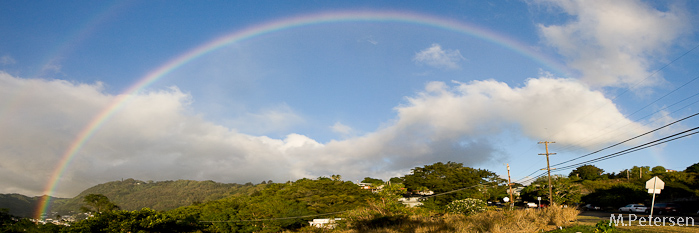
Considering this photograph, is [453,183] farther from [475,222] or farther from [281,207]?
[475,222]

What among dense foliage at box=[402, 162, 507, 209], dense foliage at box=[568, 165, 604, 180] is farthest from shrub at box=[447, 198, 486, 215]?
dense foliage at box=[568, 165, 604, 180]

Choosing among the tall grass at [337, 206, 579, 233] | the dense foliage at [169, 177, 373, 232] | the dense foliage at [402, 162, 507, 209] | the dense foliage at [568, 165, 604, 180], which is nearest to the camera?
the tall grass at [337, 206, 579, 233]

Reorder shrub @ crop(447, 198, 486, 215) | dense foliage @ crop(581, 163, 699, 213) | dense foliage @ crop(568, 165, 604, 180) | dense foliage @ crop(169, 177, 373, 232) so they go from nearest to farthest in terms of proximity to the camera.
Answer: shrub @ crop(447, 198, 486, 215)
dense foliage @ crop(581, 163, 699, 213)
dense foliage @ crop(169, 177, 373, 232)
dense foliage @ crop(568, 165, 604, 180)

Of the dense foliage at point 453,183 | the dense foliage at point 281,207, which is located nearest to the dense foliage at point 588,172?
the dense foliage at point 453,183

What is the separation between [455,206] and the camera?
1882 inches

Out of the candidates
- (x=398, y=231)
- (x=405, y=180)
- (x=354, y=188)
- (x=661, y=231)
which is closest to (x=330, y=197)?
(x=354, y=188)

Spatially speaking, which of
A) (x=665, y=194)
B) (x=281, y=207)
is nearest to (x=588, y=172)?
(x=665, y=194)

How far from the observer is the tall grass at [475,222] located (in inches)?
913

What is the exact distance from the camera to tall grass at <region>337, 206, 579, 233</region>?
76.1 feet

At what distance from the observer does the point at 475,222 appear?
2606cm

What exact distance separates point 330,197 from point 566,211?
63384 mm

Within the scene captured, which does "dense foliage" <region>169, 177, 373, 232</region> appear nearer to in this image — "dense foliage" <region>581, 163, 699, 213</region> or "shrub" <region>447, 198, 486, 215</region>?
"shrub" <region>447, 198, 486, 215</region>

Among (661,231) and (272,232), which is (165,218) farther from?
(661,231)

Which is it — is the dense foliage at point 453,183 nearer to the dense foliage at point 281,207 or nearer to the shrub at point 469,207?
the dense foliage at point 281,207
